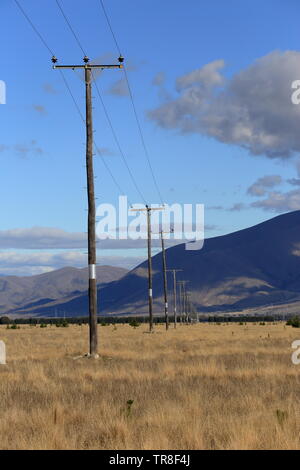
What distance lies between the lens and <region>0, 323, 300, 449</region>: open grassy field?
9.70 metres

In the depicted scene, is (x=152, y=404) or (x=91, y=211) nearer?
(x=152, y=404)

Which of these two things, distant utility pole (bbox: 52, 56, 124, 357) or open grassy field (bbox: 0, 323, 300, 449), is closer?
open grassy field (bbox: 0, 323, 300, 449)

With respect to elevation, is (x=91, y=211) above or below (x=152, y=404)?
above

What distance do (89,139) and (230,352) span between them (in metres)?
9.70

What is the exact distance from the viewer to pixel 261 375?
1798 centimetres

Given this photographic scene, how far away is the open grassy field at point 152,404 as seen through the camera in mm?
9703

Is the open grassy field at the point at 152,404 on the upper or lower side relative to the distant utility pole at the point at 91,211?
lower

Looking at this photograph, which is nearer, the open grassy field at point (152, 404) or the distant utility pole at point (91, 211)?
the open grassy field at point (152, 404)

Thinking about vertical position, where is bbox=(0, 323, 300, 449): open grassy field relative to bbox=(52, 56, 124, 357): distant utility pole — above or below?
below

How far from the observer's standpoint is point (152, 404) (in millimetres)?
12945
